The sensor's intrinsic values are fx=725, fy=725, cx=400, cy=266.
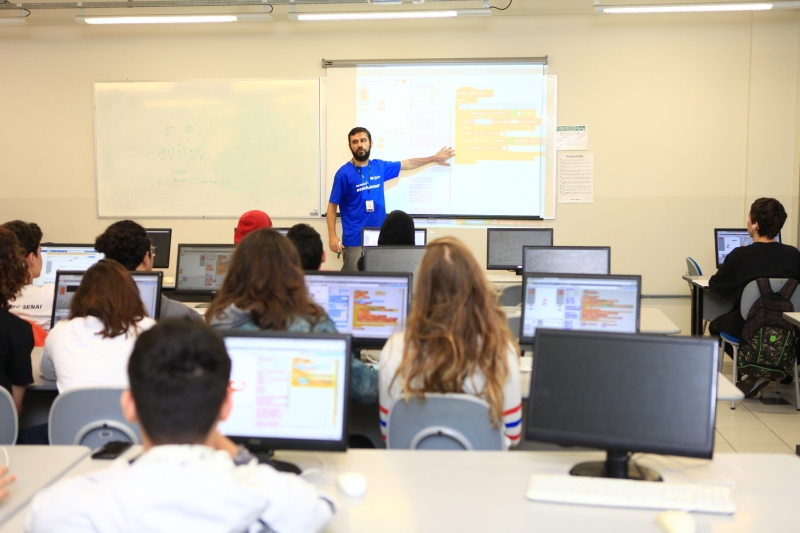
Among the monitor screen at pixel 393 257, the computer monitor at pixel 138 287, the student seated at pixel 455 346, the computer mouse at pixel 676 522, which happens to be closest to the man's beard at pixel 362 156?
the monitor screen at pixel 393 257

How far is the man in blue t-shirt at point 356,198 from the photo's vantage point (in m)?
6.12

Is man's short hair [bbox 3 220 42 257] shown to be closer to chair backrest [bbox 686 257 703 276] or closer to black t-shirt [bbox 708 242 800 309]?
black t-shirt [bbox 708 242 800 309]

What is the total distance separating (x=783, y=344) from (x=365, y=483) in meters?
3.71

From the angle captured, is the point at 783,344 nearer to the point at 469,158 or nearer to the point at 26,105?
the point at 469,158

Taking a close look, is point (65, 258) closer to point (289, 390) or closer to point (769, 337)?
point (289, 390)

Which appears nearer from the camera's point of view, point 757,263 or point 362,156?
point 757,263

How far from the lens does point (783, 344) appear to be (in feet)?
14.7

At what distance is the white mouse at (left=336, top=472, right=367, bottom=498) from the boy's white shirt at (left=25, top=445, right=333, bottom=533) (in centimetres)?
46

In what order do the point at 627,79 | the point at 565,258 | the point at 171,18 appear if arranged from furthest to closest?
1. the point at 627,79
2. the point at 171,18
3. the point at 565,258

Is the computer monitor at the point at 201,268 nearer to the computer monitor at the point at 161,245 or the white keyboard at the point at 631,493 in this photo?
the computer monitor at the point at 161,245

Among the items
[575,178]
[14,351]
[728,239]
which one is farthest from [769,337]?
[14,351]

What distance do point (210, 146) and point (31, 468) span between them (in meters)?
5.14

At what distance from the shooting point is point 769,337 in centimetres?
450

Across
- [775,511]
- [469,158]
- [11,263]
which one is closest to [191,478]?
[775,511]
